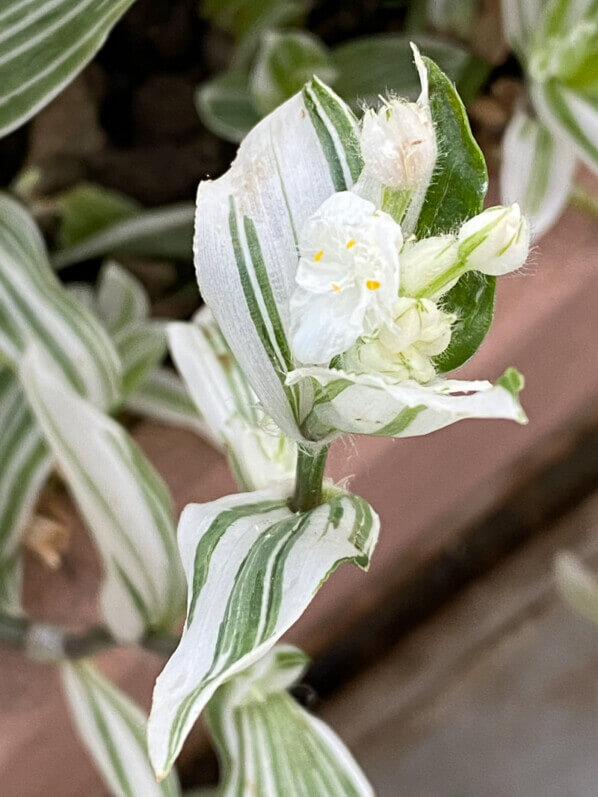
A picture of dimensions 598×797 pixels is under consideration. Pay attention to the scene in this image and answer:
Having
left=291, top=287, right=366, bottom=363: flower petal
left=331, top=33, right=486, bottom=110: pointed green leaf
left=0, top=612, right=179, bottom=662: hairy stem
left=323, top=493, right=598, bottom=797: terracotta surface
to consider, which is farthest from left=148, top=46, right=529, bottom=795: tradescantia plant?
left=323, top=493, right=598, bottom=797: terracotta surface

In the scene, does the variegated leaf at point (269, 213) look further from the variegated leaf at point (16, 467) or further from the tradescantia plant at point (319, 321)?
the variegated leaf at point (16, 467)

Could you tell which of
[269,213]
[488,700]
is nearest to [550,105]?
[269,213]

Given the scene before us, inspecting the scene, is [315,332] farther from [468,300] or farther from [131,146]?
[131,146]

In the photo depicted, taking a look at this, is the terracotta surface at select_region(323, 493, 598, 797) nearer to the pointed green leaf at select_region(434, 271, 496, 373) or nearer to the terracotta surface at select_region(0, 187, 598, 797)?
the terracotta surface at select_region(0, 187, 598, 797)

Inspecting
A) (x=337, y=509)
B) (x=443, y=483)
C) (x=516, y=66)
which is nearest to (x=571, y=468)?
(x=443, y=483)

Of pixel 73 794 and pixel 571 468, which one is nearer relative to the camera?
pixel 73 794
